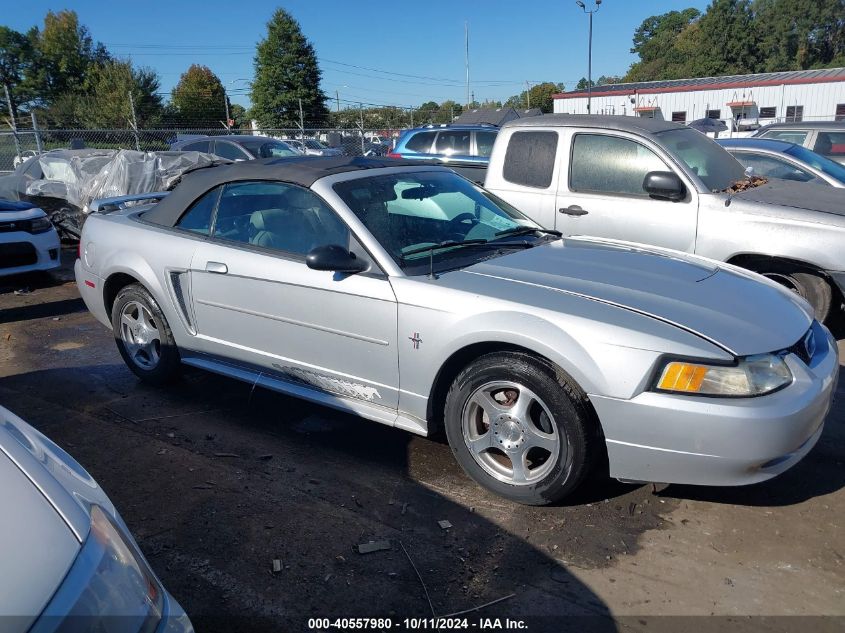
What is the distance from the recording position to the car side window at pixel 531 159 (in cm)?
629

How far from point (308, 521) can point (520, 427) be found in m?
1.08

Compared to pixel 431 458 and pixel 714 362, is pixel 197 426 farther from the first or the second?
pixel 714 362

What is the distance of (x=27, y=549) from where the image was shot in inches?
61.2

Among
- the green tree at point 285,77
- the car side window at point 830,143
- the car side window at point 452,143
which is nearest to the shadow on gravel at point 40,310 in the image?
the car side window at point 452,143

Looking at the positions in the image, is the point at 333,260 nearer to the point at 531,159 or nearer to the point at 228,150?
the point at 531,159

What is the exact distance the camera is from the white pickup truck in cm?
536

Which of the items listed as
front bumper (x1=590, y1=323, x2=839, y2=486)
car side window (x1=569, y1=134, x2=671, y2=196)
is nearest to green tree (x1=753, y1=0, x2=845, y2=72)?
car side window (x1=569, y1=134, x2=671, y2=196)

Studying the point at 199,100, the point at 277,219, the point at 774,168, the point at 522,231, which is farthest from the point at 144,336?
the point at 199,100

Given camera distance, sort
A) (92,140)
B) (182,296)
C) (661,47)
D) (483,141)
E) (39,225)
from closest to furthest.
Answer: (182,296) < (39,225) < (483,141) < (92,140) < (661,47)

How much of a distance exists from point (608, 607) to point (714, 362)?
106 centimetres

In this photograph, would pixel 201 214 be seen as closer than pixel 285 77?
Yes

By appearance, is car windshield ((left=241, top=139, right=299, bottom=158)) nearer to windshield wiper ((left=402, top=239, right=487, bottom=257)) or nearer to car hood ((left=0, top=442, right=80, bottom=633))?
windshield wiper ((left=402, top=239, right=487, bottom=257))

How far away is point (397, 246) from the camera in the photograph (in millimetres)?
3777

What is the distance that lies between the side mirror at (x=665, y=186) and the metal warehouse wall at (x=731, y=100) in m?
36.8
